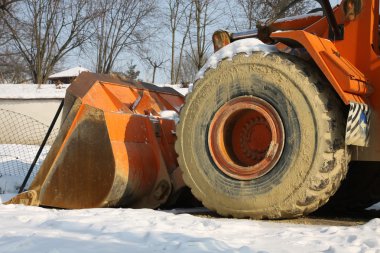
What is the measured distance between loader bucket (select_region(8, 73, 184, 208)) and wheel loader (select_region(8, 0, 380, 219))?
1 cm

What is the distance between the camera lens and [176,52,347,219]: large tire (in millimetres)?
3816

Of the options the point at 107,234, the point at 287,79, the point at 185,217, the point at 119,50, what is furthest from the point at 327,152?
the point at 119,50

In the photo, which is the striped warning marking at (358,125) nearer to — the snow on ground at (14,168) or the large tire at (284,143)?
the large tire at (284,143)

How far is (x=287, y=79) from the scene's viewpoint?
3988 mm

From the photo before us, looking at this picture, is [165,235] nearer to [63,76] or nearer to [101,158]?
[101,158]

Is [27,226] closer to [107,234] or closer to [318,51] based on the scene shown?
[107,234]

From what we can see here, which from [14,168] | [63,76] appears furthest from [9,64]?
[14,168]

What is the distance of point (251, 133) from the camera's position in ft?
14.3

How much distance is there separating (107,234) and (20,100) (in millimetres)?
16411

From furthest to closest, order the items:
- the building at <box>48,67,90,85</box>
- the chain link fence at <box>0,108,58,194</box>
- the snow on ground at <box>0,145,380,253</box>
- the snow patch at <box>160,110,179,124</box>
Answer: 1. the building at <box>48,67,90,85</box>
2. the chain link fence at <box>0,108,58,194</box>
3. the snow patch at <box>160,110,179,124</box>
4. the snow on ground at <box>0,145,380,253</box>

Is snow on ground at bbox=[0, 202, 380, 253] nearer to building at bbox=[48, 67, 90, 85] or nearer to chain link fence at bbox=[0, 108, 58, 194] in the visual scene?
chain link fence at bbox=[0, 108, 58, 194]

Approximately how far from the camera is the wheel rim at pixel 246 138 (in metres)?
3.99

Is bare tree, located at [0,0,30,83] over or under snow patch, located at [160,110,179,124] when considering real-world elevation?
over

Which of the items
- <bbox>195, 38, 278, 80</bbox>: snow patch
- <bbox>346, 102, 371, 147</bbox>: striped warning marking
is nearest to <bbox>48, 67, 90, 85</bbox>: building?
<bbox>195, 38, 278, 80</bbox>: snow patch
